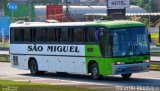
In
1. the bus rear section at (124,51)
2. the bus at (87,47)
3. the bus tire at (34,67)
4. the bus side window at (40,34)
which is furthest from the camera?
the bus tire at (34,67)

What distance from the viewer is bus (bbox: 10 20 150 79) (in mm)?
24281

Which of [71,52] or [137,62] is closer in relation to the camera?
[137,62]

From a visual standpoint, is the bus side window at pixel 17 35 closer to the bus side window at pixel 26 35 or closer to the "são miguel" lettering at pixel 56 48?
the bus side window at pixel 26 35

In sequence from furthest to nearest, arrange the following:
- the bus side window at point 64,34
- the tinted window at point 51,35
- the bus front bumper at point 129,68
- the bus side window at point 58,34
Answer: the tinted window at point 51,35 < the bus side window at point 58,34 < the bus side window at point 64,34 < the bus front bumper at point 129,68

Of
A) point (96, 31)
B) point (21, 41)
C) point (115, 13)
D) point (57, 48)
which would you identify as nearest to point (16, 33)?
point (21, 41)

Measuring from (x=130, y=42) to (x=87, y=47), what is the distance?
211 centimetres

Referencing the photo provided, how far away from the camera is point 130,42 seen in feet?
80.4

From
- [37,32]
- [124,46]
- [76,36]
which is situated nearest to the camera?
[124,46]

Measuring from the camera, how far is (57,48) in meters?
27.6

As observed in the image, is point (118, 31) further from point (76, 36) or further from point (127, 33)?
point (76, 36)

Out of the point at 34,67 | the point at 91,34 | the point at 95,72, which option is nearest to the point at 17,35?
the point at 34,67

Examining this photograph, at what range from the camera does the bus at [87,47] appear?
79.7 ft

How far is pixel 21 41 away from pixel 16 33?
61 centimetres

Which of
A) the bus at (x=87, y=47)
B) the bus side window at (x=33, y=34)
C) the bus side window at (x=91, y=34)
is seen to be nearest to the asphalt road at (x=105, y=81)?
the bus at (x=87, y=47)
